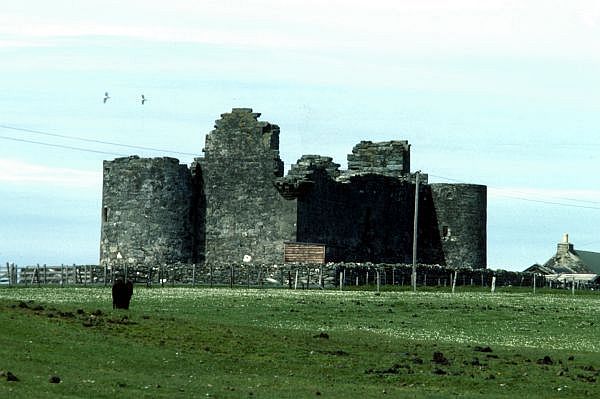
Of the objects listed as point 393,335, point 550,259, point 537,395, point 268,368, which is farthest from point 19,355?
point 550,259

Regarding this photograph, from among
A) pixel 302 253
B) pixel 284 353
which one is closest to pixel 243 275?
pixel 302 253

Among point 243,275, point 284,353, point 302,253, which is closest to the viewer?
point 284,353

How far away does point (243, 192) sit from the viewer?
279ft

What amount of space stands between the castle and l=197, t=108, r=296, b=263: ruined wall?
0.18ft

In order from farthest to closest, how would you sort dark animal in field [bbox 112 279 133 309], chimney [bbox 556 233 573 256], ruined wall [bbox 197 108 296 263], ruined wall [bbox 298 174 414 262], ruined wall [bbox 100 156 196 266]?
chimney [bbox 556 233 573 256] < ruined wall [bbox 298 174 414 262] < ruined wall [bbox 100 156 196 266] < ruined wall [bbox 197 108 296 263] < dark animal in field [bbox 112 279 133 309]

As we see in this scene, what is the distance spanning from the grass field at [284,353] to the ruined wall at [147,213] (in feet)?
111

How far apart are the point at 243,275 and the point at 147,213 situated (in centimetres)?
716

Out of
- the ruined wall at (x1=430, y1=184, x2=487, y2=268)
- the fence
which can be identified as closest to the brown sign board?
the fence

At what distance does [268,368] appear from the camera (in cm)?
3195

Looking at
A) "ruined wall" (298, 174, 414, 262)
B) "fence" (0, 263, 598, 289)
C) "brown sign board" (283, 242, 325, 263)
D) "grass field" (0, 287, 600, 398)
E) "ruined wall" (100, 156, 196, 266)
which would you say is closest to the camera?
"grass field" (0, 287, 600, 398)

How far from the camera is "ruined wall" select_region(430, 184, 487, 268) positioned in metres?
95.8

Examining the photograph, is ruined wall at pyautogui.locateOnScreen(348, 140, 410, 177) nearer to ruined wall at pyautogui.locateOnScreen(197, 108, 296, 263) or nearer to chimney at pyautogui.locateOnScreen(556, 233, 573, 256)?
ruined wall at pyautogui.locateOnScreen(197, 108, 296, 263)

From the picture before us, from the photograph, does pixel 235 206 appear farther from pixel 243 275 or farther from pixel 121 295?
pixel 121 295

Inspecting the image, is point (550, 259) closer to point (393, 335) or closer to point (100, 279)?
point (100, 279)
